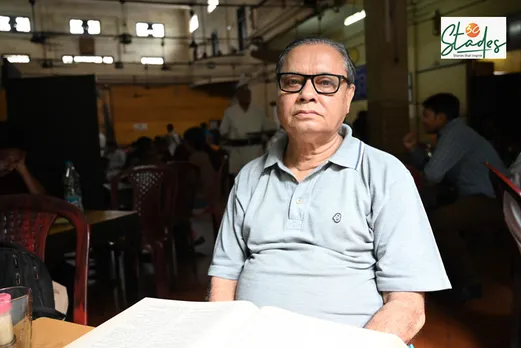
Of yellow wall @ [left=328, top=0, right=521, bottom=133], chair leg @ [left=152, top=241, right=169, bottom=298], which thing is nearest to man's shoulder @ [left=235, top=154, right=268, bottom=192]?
yellow wall @ [left=328, top=0, right=521, bottom=133]

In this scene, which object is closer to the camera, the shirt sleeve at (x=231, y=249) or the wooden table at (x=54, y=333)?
the wooden table at (x=54, y=333)

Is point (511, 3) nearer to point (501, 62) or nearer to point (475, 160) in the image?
point (501, 62)

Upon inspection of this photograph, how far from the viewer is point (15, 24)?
292 cm

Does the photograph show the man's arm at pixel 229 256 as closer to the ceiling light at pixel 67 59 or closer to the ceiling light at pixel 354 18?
the ceiling light at pixel 354 18

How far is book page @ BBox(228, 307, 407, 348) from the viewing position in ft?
2.19

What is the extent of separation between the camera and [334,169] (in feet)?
3.88

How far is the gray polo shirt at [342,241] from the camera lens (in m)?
1.07

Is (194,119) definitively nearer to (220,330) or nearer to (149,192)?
(149,192)

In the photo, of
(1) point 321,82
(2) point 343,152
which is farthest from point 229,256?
(1) point 321,82

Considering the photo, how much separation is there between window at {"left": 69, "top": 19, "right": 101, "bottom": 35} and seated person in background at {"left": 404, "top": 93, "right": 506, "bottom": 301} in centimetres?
221

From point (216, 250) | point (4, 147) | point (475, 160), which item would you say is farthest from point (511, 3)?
point (4, 147)

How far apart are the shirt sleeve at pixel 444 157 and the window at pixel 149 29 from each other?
201 cm

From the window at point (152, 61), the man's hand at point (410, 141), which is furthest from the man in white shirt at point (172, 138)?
the man's hand at point (410, 141)

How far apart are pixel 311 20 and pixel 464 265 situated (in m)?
1.85
